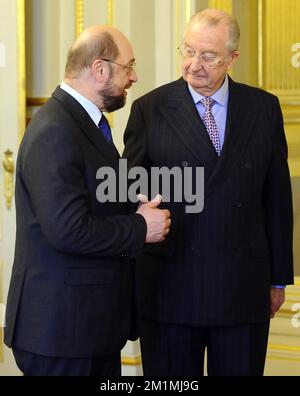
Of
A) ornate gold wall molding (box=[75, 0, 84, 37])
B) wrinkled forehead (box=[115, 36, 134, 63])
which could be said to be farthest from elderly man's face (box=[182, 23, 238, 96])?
ornate gold wall molding (box=[75, 0, 84, 37])

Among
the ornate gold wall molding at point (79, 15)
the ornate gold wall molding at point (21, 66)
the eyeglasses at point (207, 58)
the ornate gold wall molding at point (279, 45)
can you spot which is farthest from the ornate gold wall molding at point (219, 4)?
the eyeglasses at point (207, 58)

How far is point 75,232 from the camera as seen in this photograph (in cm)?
213

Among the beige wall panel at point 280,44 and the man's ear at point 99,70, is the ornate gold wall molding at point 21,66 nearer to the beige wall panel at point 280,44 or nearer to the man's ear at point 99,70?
the beige wall panel at point 280,44

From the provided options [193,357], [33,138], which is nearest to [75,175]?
[33,138]

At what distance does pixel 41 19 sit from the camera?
12.8 ft

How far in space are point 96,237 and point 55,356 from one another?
13.2 inches

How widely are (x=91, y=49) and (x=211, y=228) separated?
26.1 inches

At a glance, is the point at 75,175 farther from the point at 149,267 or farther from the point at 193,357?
the point at 193,357

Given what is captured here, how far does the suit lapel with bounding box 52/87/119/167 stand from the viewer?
7.40ft

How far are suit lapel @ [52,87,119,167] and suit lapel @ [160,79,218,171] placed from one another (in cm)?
36

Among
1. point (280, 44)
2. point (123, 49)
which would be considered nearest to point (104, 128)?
point (123, 49)

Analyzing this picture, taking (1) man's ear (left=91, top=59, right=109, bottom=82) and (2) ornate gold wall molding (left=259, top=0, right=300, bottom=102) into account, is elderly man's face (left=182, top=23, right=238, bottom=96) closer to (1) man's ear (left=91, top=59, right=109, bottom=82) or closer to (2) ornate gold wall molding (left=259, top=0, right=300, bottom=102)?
(1) man's ear (left=91, top=59, right=109, bottom=82)

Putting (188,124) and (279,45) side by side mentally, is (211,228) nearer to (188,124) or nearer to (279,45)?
(188,124)

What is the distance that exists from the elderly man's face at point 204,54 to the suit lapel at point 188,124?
0.06 metres
